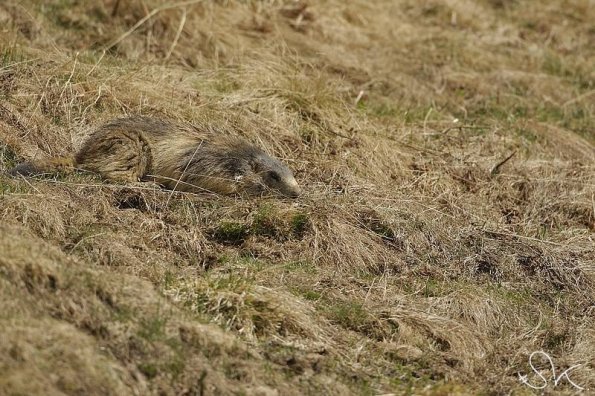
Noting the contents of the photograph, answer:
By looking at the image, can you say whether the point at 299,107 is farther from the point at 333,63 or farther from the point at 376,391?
the point at 376,391

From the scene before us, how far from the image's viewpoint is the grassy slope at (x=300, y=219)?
5410 millimetres

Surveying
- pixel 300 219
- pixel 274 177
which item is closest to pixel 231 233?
pixel 300 219

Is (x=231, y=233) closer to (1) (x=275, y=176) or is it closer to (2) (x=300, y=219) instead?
(2) (x=300, y=219)

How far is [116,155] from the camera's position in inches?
291

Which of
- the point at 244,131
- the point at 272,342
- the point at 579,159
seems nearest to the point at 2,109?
the point at 244,131

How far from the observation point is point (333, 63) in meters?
11.0

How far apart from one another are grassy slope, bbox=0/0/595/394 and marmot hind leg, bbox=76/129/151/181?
5.9 inches

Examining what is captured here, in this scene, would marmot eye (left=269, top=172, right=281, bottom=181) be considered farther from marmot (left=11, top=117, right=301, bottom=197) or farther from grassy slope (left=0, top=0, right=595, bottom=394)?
grassy slope (left=0, top=0, right=595, bottom=394)

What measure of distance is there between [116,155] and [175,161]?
0.46 metres

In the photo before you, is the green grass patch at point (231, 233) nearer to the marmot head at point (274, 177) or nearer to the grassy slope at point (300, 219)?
the grassy slope at point (300, 219)

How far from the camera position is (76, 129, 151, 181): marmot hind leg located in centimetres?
739

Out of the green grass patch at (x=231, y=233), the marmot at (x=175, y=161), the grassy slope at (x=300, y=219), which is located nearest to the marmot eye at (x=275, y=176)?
the marmot at (x=175, y=161)

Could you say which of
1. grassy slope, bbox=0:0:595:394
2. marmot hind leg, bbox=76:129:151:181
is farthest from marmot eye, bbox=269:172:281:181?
marmot hind leg, bbox=76:129:151:181

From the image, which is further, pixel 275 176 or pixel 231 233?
pixel 275 176
